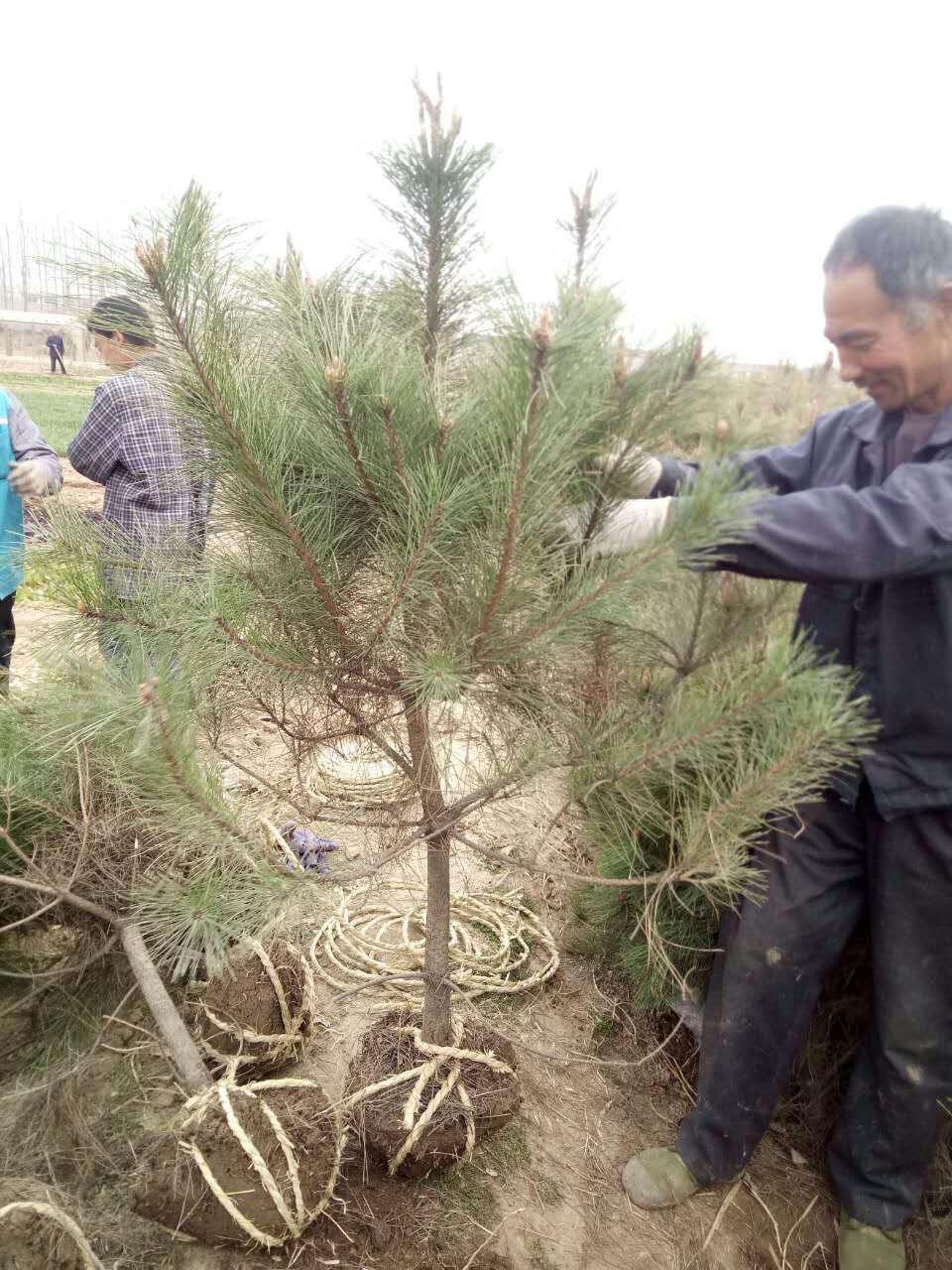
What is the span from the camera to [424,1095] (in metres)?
1.76

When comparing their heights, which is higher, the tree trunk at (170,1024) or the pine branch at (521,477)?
the pine branch at (521,477)

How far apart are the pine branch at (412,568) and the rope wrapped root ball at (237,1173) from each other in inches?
40.1

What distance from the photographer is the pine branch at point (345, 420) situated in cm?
101

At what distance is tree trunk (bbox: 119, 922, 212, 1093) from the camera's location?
1.67 m

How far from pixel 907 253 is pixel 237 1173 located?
215 cm

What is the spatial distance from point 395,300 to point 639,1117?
7.06 feet

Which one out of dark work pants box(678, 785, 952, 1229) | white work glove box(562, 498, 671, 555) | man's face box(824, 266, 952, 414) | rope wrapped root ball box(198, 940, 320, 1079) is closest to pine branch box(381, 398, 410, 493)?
white work glove box(562, 498, 671, 555)

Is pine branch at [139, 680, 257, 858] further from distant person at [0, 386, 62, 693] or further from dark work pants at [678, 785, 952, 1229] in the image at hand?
distant person at [0, 386, 62, 693]

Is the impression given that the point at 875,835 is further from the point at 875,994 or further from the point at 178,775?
the point at 178,775

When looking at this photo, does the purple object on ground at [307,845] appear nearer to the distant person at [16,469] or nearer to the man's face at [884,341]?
the distant person at [16,469]

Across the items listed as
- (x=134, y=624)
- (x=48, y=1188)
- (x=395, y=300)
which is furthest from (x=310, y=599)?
(x=48, y=1188)

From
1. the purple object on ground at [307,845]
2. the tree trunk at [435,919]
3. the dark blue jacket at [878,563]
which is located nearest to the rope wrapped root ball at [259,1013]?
the tree trunk at [435,919]

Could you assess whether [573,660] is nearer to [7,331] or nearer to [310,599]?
[310,599]

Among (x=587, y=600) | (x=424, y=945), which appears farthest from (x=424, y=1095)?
(x=587, y=600)
